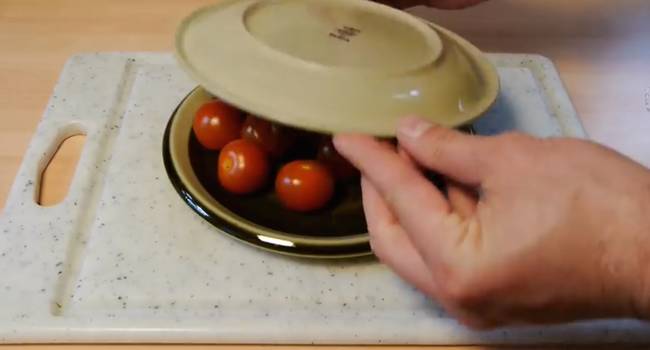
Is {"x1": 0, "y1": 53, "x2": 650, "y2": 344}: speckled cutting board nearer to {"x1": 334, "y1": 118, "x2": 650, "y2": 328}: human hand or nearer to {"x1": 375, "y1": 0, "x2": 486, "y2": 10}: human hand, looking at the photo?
{"x1": 334, "y1": 118, "x2": 650, "y2": 328}: human hand

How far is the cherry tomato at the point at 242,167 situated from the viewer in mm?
685

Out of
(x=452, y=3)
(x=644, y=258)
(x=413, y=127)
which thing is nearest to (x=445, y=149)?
(x=413, y=127)

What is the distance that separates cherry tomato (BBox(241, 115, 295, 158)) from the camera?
0.73 metres

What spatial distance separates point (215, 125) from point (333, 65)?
0.17 m

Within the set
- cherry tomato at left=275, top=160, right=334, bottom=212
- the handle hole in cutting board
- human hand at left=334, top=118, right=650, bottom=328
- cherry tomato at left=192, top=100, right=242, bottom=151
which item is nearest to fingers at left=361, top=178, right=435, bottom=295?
human hand at left=334, top=118, right=650, bottom=328

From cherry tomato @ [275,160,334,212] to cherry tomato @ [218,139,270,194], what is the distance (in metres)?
0.02

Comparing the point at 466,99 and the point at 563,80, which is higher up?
the point at 466,99

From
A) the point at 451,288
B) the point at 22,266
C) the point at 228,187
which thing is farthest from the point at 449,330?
the point at 22,266

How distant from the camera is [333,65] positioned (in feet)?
2.09

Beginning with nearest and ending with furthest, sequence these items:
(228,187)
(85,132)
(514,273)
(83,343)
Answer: (514,273)
(83,343)
(228,187)
(85,132)

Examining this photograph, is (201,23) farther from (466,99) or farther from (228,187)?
(466,99)

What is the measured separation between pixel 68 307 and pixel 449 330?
36cm

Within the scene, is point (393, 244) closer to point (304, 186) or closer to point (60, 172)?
point (304, 186)

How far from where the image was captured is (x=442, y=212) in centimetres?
49
